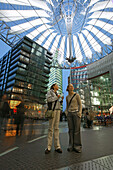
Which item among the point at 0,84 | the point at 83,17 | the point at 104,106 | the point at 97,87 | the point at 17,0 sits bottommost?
the point at 104,106

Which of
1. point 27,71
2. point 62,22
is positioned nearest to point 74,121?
point 62,22

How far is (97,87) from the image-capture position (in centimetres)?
2753

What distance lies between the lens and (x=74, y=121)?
115 inches

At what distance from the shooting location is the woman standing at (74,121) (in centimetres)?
278

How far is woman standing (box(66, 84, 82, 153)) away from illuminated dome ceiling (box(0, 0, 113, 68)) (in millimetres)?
20307

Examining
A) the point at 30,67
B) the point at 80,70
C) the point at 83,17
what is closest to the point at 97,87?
the point at 83,17

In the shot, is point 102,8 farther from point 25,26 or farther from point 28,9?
point 25,26

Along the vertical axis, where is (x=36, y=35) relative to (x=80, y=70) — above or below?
below

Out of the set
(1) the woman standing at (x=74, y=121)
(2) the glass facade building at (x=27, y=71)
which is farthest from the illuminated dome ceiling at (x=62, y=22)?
(2) the glass facade building at (x=27, y=71)

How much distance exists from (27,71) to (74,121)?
154 feet

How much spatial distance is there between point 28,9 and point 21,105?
64.1 feet

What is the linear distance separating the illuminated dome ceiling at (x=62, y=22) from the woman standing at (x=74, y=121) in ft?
66.6

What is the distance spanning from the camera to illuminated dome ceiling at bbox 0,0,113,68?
17844 millimetres

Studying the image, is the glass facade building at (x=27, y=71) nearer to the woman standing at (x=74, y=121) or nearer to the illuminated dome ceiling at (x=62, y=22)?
the illuminated dome ceiling at (x=62, y=22)
